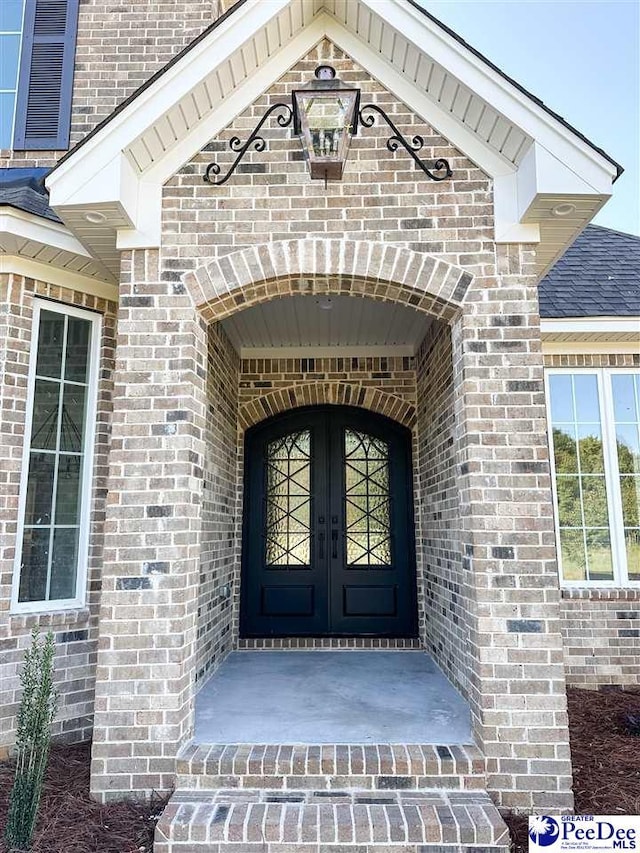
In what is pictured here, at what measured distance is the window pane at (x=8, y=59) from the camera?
5.56 meters

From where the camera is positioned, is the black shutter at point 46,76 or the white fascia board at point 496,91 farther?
the black shutter at point 46,76

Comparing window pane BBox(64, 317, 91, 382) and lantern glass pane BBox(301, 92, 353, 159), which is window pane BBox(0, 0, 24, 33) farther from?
lantern glass pane BBox(301, 92, 353, 159)

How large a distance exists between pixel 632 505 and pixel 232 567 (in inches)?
156

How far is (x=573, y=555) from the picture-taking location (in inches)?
217

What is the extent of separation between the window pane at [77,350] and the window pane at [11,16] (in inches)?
134

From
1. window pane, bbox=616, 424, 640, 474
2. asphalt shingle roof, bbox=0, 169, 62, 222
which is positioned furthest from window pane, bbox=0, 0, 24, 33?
window pane, bbox=616, 424, 640, 474

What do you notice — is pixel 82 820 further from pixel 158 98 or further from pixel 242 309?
pixel 158 98

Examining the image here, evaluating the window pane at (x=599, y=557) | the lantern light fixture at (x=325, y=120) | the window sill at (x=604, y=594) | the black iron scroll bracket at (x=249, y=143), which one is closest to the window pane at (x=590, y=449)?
the window pane at (x=599, y=557)

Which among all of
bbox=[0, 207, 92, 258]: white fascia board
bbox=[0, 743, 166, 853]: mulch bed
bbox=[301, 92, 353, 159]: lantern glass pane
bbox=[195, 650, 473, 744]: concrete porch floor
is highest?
bbox=[301, 92, 353, 159]: lantern glass pane

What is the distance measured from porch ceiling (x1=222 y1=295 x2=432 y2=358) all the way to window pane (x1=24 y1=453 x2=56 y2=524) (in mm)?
1957

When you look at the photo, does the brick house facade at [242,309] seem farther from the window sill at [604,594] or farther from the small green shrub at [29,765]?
the window sill at [604,594]

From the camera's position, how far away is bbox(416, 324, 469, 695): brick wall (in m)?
4.48

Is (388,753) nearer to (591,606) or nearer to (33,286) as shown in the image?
(591,606)

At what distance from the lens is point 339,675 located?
4832mm
